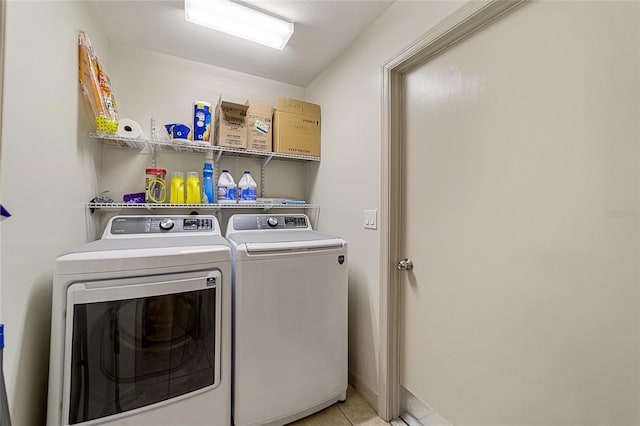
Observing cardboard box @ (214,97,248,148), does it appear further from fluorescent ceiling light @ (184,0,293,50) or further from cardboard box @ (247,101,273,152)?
fluorescent ceiling light @ (184,0,293,50)

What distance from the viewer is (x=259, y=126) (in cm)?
208

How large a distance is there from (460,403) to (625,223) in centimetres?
102

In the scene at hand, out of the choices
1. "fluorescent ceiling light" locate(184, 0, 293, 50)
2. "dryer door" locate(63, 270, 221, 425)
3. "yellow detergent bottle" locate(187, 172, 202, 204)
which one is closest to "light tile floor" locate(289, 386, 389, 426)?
"dryer door" locate(63, 270, 221, 425)

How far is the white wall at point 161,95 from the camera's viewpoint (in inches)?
74.8

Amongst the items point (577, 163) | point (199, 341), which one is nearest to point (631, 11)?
point (577, 163)

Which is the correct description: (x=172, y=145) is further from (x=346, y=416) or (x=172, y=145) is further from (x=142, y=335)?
(x=346, y=416)

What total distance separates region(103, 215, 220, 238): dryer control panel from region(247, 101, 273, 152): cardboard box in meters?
0.69

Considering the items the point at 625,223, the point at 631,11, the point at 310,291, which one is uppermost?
the point at 631,11

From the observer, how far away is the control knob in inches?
65.6

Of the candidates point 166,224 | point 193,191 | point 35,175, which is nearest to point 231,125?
point 193,191

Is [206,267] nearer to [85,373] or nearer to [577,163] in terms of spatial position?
[85,373]

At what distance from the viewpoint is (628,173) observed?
77cm

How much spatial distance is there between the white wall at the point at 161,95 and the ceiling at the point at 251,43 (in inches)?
3.3

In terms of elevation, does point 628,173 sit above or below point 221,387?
above
